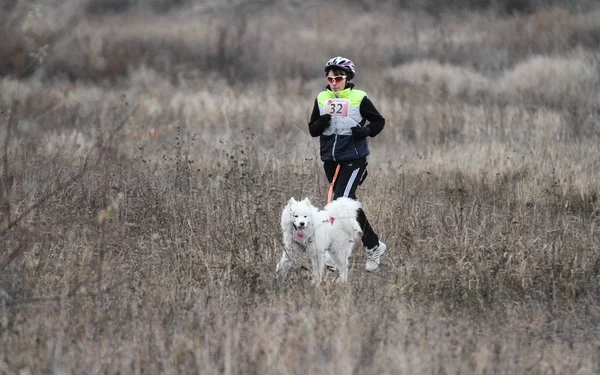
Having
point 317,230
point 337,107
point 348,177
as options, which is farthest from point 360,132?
point 317,230

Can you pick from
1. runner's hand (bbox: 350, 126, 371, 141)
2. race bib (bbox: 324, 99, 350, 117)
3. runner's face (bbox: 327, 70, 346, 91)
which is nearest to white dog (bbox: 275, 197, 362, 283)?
runner's hand (bbox: 350, 126, 371, 141)

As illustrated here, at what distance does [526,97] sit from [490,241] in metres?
12.1

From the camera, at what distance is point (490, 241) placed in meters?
6.63

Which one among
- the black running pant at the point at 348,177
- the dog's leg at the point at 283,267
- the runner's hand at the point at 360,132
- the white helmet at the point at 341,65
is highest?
the white helmet at the point at 341,65

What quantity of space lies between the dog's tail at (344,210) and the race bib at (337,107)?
0.80 metres

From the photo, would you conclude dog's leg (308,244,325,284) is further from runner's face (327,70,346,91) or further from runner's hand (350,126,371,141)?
runner's face (327,70,346,91)

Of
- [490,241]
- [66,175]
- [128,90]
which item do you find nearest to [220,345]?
[490,241]

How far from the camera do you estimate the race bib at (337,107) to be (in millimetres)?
6480

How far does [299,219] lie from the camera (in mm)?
5883

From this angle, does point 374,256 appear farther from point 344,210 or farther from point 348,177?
point 344,210

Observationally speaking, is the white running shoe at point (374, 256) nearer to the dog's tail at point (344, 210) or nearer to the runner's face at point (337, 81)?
the dog's tail at point (344, 210)

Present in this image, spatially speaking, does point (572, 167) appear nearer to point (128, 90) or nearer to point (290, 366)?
point (290, 366)

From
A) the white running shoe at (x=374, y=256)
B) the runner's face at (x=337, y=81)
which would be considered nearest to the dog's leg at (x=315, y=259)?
the white running shoe at (x=374, y=256)

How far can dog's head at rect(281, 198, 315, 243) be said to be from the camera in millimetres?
5910
